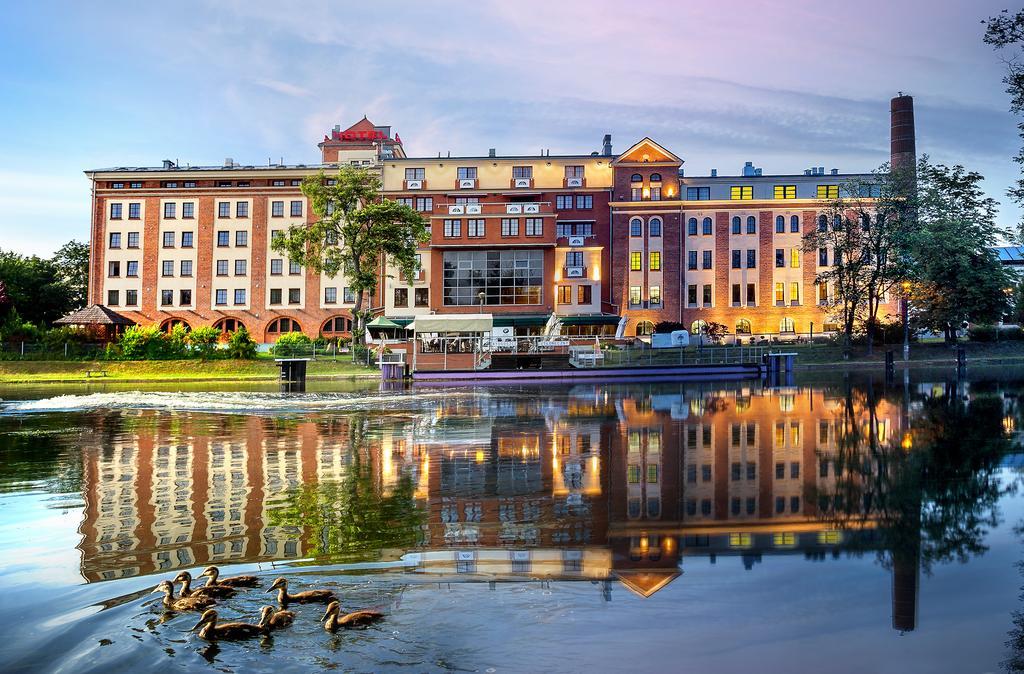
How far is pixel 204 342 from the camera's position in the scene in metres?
56.1

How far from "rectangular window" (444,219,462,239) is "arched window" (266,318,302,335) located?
1922 centimetres

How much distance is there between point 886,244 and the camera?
58.9 m

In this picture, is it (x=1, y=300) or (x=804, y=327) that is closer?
(x=1, y=300)

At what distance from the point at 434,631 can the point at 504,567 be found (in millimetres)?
1763

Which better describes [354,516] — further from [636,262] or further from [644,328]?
[636,262]

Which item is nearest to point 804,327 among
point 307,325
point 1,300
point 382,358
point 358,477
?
point 382,358

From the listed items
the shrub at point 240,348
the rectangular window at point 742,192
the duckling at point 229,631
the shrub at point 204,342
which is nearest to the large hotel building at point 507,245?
the rectangular window at point 742,192

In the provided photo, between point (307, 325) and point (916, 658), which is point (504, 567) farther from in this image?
point (307, 325)

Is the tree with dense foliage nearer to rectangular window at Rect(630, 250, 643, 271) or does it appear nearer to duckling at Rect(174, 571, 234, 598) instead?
rectangular window at Rect(630, 250, 643, 271)

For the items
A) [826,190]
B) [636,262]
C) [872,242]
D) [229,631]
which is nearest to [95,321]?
[636,262]

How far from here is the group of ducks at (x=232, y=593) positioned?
628 centimetres

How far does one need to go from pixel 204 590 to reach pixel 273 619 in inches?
43.0

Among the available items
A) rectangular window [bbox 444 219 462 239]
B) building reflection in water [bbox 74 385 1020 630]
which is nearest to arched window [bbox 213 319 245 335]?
rectangular window [bbox 444 219 462 239]

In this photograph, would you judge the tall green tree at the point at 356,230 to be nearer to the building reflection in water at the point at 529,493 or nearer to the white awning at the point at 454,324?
the white awning at the point at 454,324
